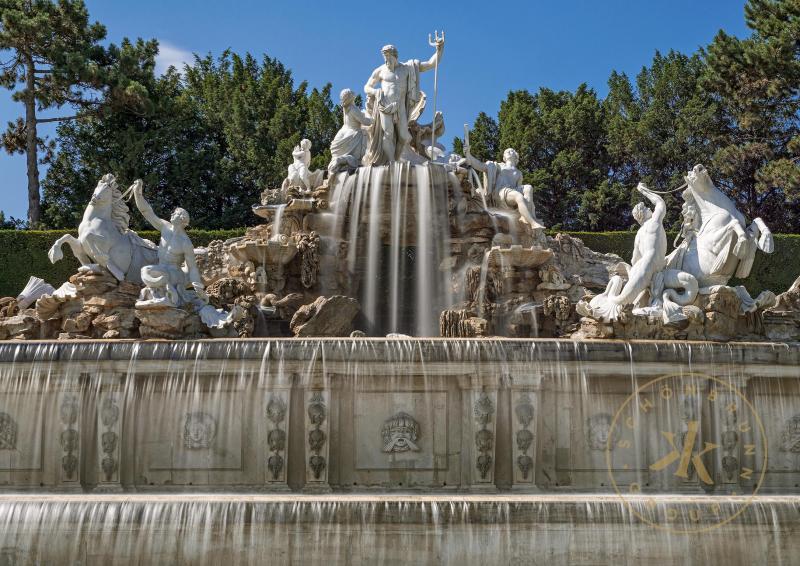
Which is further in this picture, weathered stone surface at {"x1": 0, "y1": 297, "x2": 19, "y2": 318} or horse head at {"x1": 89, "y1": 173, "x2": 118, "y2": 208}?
horse head at {"x1": 89, "y1": 173, "x2": 118, "y2": 208}

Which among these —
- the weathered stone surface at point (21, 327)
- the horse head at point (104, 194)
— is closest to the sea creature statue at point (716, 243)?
the horse head at point (104, 194)

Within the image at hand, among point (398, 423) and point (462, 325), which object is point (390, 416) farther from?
point (462, 325)

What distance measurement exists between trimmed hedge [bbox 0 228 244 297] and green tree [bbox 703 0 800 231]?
22563mm

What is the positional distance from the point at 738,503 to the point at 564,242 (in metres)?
11.3

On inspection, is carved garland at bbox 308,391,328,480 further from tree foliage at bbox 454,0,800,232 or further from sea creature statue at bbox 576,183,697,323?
tree foliage at bbox 454,0,800,232

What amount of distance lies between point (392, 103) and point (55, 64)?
1795 centimetres

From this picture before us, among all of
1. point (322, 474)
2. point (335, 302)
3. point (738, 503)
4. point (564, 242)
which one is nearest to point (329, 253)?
point (335, 302)

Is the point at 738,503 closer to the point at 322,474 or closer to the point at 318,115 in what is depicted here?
the point at 322,474

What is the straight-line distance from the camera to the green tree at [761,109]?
32.8 m

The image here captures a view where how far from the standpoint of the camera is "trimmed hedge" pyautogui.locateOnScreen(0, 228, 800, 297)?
25328mm

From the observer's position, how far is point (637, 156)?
3975 centimetres

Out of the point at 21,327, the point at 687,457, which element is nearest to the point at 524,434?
the point at 687,457

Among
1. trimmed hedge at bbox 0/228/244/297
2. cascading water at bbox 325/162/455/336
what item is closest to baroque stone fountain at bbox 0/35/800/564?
cascading water at bbox 325/162/455/336

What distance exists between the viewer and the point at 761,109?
1371 inches
